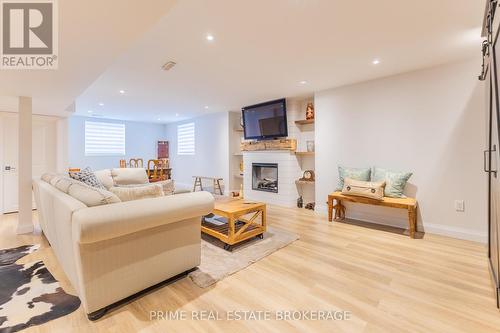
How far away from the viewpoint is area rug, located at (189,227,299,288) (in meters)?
2.14

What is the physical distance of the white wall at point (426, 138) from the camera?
9.79ft

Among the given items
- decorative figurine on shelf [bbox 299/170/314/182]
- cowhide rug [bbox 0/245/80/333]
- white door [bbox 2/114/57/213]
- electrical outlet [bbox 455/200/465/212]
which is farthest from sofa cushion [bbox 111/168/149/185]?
electrical outlet [bbox 455/200/465/212]

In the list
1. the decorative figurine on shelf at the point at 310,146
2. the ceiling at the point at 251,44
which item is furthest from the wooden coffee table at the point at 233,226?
the decorative figurine on shelf at the point at 310,146

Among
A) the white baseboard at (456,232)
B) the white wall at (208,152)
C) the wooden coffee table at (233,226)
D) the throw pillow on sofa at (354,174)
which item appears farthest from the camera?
the white wall at (208,152)

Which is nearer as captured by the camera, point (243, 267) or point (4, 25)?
point (4, 25)

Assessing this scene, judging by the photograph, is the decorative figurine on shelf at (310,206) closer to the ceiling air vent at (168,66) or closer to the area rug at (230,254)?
the area rug at (230,254)

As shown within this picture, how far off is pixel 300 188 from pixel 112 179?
150 inches

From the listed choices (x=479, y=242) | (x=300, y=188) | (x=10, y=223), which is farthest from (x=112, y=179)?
(x=479, y=242)

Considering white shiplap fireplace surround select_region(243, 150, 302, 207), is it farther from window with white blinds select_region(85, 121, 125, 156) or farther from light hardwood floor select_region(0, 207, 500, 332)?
window with white blinds select_region(85, 121, 125, 156)

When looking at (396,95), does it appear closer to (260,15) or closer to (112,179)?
(260,15)

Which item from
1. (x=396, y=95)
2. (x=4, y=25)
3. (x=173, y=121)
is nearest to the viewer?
(x=4, y=25)

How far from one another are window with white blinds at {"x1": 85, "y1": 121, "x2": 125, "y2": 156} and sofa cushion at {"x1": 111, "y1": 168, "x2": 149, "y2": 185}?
3.45m

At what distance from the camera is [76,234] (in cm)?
142

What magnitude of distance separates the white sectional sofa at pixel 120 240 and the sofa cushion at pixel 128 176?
93.6 inches
